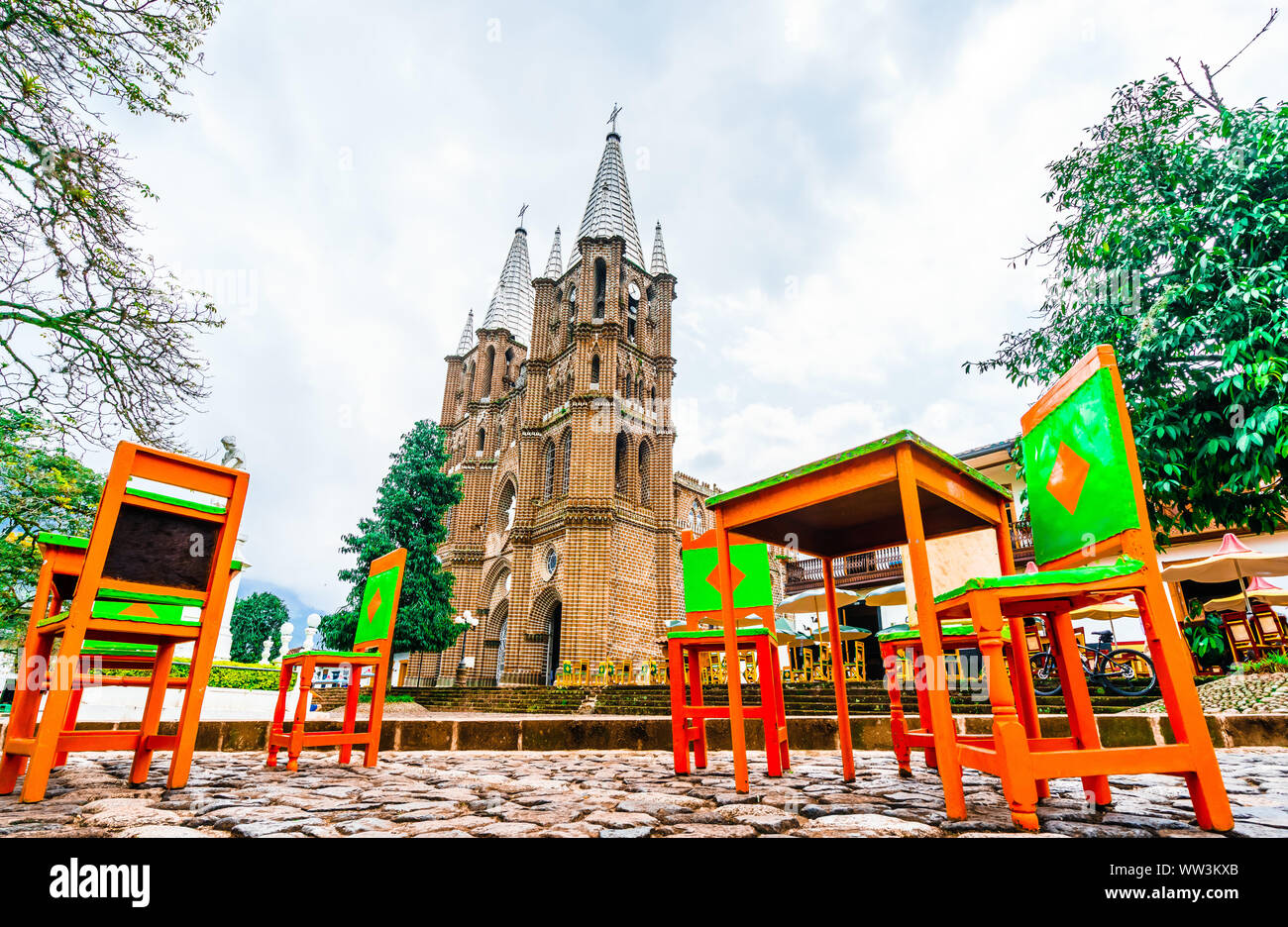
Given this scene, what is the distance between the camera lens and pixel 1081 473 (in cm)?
217

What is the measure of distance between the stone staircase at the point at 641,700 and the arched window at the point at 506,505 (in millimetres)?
10283

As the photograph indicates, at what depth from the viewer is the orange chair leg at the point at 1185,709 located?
1.66 metres

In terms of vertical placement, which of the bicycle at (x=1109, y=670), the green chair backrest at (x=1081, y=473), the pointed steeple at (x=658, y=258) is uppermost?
the pointed steeple at (x=658, y=258)

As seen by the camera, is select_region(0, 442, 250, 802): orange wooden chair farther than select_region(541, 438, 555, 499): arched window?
No

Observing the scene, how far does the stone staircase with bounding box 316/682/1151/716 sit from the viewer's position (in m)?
7.48

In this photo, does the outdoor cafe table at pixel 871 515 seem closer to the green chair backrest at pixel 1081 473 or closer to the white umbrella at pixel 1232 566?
Result: the green chair backrest at pixel 1081 473

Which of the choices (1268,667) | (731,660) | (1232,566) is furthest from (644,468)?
(731,660)

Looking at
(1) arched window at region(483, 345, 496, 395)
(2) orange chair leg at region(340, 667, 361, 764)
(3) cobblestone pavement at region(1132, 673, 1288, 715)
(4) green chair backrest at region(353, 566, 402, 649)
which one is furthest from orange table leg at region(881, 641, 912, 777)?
(1) arched window at region(483, 345, 496, 395)

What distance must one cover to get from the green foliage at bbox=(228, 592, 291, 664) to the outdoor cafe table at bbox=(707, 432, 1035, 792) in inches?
1971

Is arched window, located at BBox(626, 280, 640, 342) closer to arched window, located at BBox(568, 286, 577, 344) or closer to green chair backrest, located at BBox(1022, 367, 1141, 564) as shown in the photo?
arched window, located at BBox(568, 286, 577, 344)

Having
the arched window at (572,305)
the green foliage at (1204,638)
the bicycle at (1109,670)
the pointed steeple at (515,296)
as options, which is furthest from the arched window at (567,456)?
the green foliage at (1204,638)

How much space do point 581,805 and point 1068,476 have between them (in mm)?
2080
